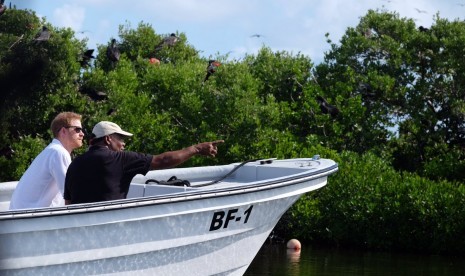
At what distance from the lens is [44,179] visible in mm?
6629

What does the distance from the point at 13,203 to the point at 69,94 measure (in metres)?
13.1

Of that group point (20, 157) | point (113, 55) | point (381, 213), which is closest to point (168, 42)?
point (113, 55)

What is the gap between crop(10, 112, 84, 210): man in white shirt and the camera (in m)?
6.54

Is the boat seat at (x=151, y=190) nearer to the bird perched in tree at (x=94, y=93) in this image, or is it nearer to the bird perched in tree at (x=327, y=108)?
the bird perched in tree at (x=94, y=93)

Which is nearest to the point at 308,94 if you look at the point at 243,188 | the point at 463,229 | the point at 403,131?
the point at 403,131

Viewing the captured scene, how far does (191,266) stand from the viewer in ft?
24.8

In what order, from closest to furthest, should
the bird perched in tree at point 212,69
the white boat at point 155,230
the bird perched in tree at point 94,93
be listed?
the white boat at point 155,230 → the bird perched in tree at point 94,93 → the bird perched in tree at point 212,69

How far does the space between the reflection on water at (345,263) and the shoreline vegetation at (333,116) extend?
2.51 ft

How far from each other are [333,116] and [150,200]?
14.9 m

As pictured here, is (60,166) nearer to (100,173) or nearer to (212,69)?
(100,173)

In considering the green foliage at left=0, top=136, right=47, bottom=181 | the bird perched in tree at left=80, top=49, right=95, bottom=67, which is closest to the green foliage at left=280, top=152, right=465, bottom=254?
the green foliage at left=0, top=136, right=47, bottom=181

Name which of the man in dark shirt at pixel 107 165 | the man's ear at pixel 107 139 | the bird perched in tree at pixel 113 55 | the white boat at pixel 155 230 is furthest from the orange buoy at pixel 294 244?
the man's ear at pixel 107 139

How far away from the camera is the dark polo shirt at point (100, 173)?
21.1 ft

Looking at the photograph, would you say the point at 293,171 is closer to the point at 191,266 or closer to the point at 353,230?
the point at 191,266
